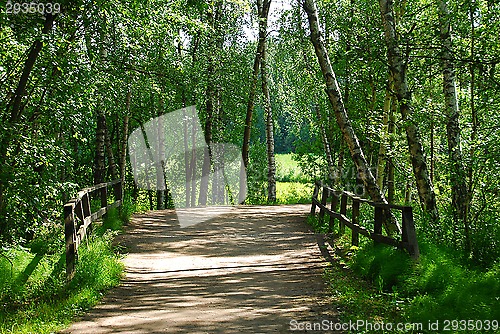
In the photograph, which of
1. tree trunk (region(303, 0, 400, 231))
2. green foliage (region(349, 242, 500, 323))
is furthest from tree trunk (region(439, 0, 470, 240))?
green foliage (region(349, 242, 500, 323))

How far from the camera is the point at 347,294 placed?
7883 mm

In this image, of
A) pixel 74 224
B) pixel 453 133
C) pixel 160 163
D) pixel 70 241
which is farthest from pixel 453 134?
pixel 160 163

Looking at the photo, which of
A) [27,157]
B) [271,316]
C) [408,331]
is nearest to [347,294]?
[271,316]

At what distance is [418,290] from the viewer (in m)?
7.48

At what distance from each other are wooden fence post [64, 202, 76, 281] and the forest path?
71 centimetres

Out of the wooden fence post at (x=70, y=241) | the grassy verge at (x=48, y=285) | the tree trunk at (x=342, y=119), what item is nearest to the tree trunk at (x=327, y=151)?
the tree trunk at (x=342, y=119)

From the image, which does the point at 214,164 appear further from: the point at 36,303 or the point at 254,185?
the point at 36,303

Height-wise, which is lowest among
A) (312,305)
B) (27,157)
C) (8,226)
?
(312,305)

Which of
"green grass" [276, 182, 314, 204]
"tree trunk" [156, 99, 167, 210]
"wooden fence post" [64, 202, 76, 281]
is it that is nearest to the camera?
"wooden fence post" [64, 202, 76, 281]

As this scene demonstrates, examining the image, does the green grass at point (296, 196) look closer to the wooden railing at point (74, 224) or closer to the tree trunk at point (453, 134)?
the tree trunk at point (453, 134)

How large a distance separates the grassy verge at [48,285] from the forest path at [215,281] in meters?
0.25

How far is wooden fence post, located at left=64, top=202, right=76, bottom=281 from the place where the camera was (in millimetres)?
8594

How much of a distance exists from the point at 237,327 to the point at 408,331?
6.35 feet

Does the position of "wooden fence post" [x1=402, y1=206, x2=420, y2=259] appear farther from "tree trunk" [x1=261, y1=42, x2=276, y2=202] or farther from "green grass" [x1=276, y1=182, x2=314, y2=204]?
"tree trunk" [x1=261, y1=42, x2=276, y2=202]
